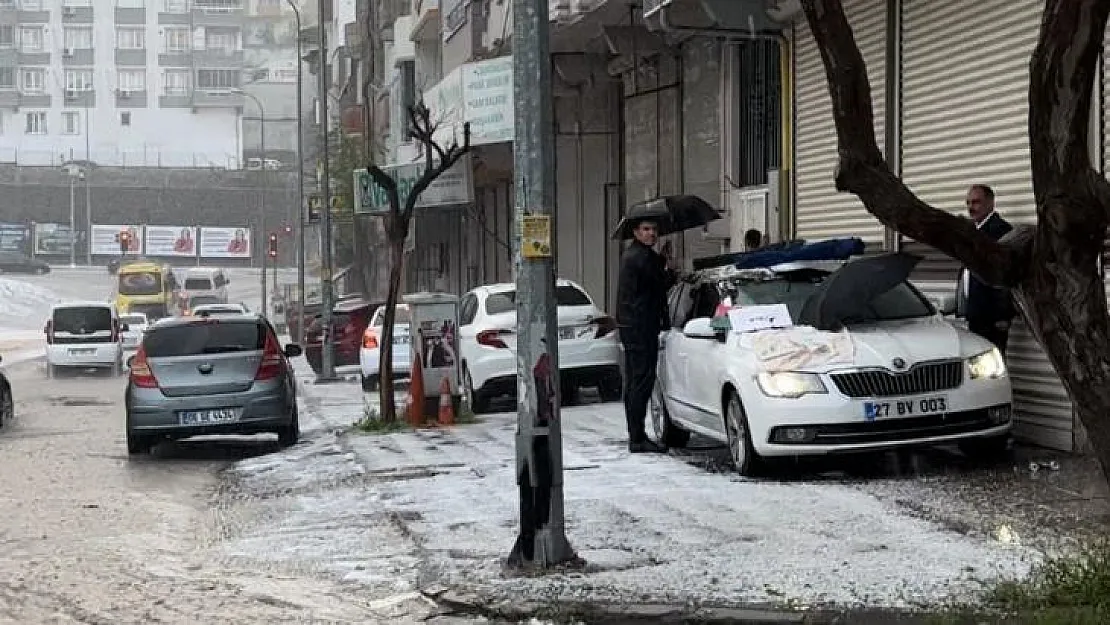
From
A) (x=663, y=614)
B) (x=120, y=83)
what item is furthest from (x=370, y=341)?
(x=120, y=83)

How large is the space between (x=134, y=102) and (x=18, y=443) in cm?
9703

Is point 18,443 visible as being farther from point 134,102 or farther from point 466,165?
point 134,102

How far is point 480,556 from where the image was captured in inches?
335

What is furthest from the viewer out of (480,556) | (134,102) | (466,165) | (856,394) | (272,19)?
(272,19)

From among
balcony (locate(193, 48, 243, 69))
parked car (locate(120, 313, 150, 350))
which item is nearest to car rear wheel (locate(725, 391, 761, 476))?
parked car (locate(120, 313, 150, 350))

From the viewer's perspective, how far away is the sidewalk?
730cm

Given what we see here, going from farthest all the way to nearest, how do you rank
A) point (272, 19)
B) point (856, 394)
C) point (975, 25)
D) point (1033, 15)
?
1. point (272, 19)
2. point (975, 25)
3. point (1033, 15)
4. point (856, 394)

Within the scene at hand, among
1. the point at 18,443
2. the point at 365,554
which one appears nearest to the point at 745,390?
the point at 365,554

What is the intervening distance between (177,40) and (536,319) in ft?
366

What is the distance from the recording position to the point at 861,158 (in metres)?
6.50

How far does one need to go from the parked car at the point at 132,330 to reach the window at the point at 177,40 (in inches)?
2652

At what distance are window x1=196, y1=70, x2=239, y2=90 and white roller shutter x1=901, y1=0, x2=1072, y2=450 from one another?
333 ft

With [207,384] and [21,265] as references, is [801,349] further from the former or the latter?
[21,265]

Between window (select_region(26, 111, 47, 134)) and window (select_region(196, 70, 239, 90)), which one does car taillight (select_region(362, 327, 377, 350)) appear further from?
window (select_region(26, 111, 47, 134))
